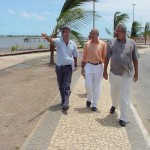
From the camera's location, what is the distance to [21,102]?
10.1m

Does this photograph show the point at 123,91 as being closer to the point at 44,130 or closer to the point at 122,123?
the point at 122,123

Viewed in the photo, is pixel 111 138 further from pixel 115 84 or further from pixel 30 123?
pixel 30 123

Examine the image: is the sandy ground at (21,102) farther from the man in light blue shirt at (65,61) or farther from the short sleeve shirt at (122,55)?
the short sleeve shirt at (122,55)

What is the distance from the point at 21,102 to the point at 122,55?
3596 mm

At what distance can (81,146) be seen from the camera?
6121mm

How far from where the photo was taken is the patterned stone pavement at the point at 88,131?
6.18 m

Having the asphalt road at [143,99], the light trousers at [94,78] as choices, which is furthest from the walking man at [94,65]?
the asphalt road at [143,99]

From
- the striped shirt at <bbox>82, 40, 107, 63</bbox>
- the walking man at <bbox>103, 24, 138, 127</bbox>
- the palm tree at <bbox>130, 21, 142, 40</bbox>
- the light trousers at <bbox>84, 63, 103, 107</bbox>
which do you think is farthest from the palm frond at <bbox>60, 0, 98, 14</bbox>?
the palm tree at <bbox>130, 21, 142, 40</bbox>

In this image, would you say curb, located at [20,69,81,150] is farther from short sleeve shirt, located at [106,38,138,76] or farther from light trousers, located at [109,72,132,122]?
short sleeve shirt, located at [106,38,138,76]

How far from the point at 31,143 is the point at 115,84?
2.15 m

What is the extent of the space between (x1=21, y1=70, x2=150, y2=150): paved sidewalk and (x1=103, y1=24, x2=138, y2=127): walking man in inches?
16.3

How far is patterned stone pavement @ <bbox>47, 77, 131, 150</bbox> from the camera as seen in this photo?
20.3ft

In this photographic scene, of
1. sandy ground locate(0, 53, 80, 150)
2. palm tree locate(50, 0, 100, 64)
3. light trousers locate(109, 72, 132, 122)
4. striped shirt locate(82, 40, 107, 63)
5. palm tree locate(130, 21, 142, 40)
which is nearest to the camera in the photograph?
sandy ground locate(0, 53, 80, 150)

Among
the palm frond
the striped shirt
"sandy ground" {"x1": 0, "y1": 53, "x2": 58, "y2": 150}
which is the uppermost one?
the palm frond
